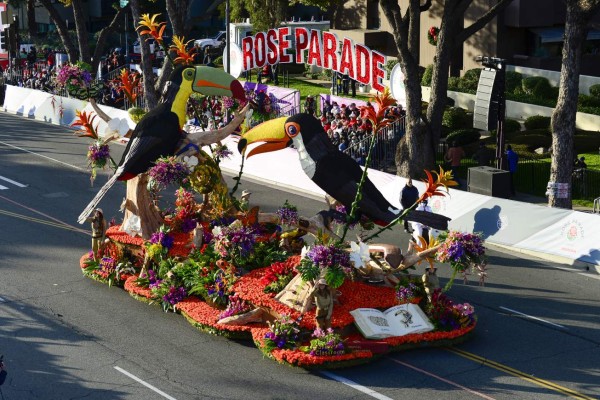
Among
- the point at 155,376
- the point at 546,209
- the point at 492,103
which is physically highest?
the point at 492,103

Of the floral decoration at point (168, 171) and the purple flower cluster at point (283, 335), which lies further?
the floral decoration at point (168, 171)

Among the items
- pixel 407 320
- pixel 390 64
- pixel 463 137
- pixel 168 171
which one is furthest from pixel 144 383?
pixel 390 64

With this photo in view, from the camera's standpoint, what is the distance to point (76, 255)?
25828mm

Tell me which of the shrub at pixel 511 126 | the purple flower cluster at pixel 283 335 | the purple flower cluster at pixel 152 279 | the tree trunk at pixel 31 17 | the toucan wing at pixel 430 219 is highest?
A: the tree trunk at pixel 31 17

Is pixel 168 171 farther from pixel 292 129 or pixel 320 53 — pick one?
pixel 320 53

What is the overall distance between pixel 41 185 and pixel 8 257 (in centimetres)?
804

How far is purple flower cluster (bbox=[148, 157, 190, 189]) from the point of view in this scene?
72.1 ft

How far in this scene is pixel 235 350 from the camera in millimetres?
19531

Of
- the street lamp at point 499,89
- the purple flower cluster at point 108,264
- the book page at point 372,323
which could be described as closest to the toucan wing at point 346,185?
the book page at point 372,323

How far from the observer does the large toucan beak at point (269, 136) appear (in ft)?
70.4

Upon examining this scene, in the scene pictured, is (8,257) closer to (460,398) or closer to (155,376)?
(155,376)

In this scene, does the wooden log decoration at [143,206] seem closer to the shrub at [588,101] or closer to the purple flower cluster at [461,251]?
the purple flower cluster at [461,251]

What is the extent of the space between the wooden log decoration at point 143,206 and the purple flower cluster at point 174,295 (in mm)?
2477

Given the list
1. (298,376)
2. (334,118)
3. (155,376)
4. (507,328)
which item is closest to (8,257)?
(155,376)
